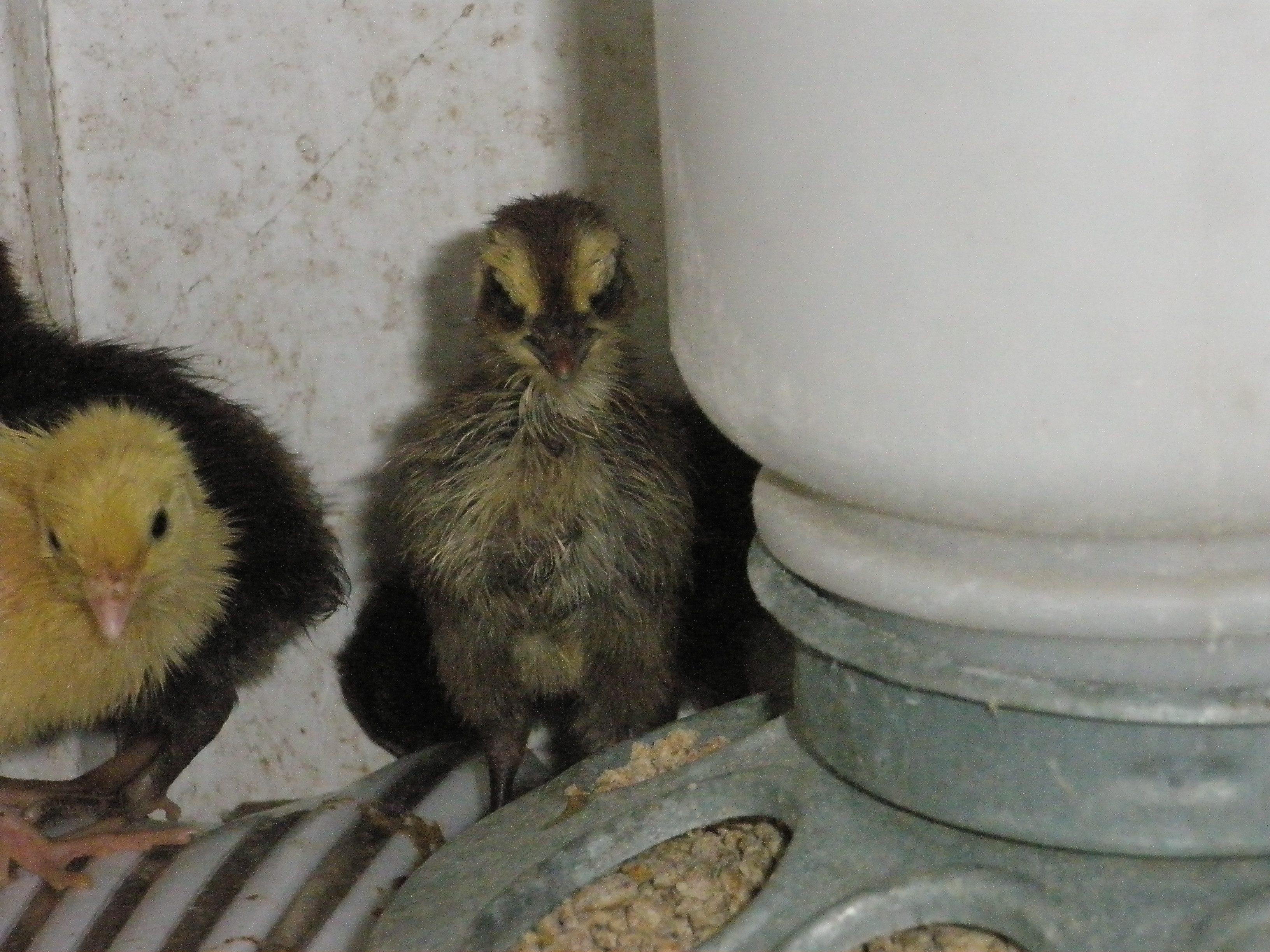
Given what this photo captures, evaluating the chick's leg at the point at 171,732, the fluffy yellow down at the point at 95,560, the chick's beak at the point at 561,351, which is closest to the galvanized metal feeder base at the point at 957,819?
the chick's beak at the point at 561,351

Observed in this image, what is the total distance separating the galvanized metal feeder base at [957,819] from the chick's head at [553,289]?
0.35m

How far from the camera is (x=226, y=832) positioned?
1.36 m

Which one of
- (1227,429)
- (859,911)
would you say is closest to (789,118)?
(1227,429)

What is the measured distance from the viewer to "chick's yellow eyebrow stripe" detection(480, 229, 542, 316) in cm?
122

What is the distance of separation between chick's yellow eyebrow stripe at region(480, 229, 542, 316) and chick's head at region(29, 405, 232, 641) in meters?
0.31

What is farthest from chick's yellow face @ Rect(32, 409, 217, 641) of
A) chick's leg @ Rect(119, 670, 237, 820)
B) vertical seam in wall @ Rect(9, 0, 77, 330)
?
vertical seam in wall @ Rect(9, 0, 77, 330)

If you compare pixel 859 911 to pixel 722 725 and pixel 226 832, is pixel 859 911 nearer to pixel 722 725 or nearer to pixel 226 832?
Result: pixel 722 725

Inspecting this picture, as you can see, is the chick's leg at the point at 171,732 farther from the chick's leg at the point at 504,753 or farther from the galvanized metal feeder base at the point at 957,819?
the galvanized metal feeder base at the point at 957,819

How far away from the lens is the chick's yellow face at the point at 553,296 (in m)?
1.22

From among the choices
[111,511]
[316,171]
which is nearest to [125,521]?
[111,511]

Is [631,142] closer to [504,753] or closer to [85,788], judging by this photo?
[504,753]

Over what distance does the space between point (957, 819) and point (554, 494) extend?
1.66 ft

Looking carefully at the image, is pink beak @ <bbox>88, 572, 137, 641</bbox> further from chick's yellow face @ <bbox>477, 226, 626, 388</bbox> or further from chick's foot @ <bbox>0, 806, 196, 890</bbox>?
chick's yellow face @ <bbox>477, 226, 626, 388</bbox>

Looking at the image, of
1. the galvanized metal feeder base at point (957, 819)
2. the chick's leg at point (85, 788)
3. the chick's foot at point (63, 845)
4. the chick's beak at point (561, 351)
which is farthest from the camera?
the chick's leg at point (85, 788)
